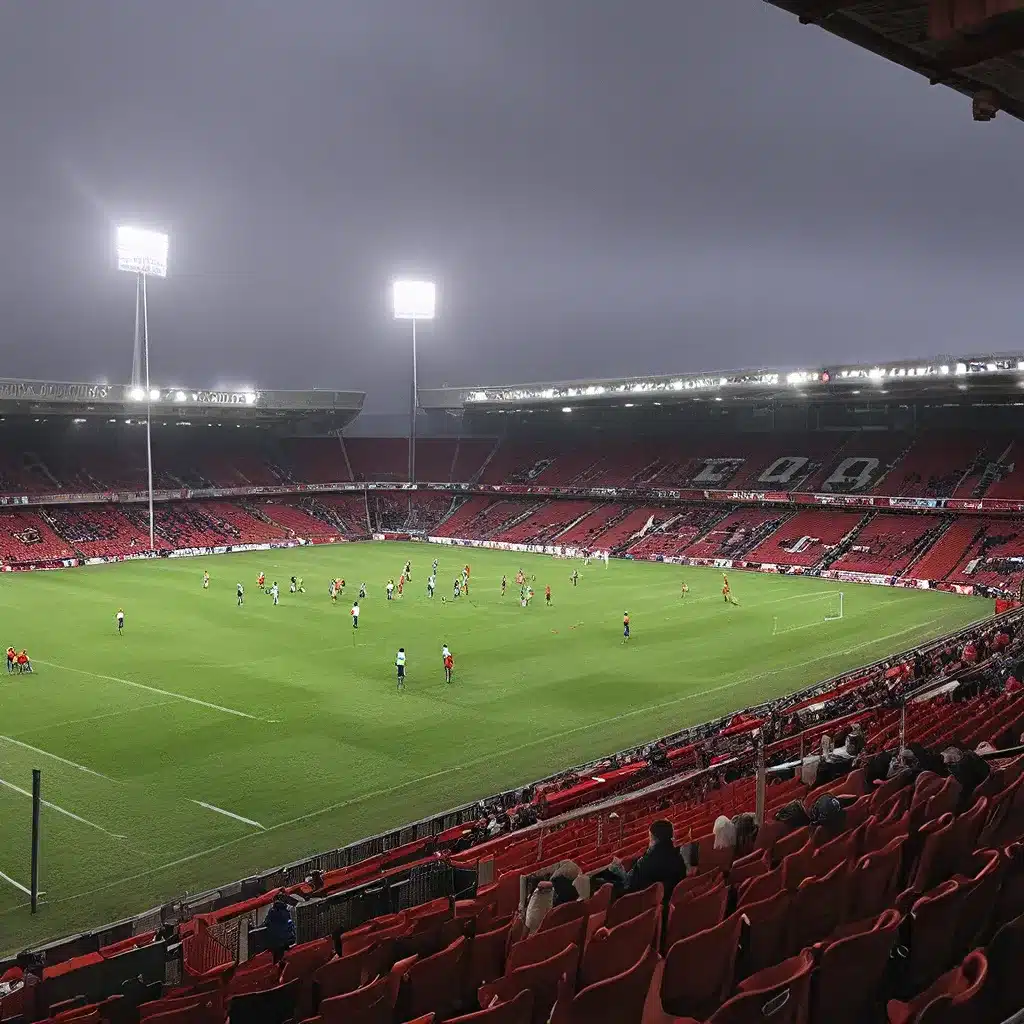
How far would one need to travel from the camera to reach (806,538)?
64.4 metres

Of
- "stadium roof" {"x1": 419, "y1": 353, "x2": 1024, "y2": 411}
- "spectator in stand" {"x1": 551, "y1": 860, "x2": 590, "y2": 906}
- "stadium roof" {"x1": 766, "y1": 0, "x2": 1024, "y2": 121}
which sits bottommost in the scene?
"spectator in stand" {"x1": 551, "y1": 860, "x2": 590, "y2": 906}

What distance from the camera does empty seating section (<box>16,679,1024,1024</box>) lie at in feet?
16.3

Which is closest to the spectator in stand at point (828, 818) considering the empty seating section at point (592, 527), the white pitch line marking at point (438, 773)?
the white pitch line marking at point (438, 773)

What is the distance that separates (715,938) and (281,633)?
3496 cm

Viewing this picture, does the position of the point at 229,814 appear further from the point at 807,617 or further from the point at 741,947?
the point at 807,617

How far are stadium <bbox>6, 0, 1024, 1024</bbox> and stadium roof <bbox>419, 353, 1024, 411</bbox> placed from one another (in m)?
0.33

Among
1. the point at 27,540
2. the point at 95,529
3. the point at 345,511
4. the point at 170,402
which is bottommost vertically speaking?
the point at 27,540

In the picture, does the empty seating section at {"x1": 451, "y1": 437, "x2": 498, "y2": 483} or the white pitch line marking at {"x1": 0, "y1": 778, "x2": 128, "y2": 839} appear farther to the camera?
Result: the empty seating section at {"x1": 451, "y1": 437, "x2": 498, "y2": 483}

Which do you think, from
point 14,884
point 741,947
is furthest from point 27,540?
point 741,947

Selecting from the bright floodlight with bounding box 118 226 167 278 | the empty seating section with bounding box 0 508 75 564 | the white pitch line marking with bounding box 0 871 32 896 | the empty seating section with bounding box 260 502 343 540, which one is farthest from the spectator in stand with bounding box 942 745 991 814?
the empty seating section with bounding box 260 502 343 540

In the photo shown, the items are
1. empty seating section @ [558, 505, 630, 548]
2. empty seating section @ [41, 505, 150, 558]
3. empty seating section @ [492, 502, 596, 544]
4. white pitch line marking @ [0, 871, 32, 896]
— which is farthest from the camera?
empty seating section @ [492, 502, 596, 544]

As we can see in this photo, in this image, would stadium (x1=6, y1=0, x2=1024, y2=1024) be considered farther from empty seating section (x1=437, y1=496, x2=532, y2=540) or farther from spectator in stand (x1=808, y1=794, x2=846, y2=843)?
empty seating section (x1=437, y1=496, x2=532, y2=540)

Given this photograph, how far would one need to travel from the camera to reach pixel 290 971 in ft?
24.2

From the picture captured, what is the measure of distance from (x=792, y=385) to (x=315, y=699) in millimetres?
43860
